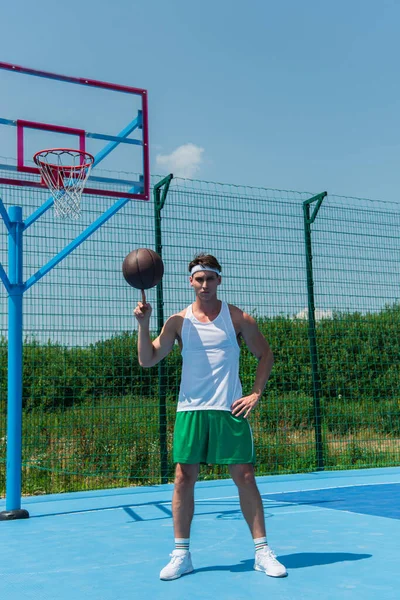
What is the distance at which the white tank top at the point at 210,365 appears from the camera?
392 centimetres

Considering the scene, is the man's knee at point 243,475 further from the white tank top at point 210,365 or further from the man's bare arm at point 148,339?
the man's bare arm at point 148,339

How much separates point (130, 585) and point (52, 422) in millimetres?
3964

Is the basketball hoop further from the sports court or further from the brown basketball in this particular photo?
the brown basketball


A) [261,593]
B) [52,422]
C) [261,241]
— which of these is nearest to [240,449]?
[261,593]

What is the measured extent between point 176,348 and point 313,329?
1837mm

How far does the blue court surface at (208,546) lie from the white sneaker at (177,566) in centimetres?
5

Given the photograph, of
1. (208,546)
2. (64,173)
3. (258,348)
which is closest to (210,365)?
(258,348)

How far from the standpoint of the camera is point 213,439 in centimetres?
384

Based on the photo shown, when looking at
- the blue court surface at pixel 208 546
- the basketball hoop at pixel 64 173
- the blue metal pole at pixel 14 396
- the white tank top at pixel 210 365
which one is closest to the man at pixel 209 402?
the white tank top at pixel 210 365

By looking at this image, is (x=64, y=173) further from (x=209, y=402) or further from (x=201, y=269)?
(x=209, y=402)

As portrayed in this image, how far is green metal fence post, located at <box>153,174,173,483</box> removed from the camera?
25.8ft

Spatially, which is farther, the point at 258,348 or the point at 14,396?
the point at 14,396

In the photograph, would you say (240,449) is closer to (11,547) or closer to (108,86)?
(11,547)

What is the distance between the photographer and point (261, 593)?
340cm
